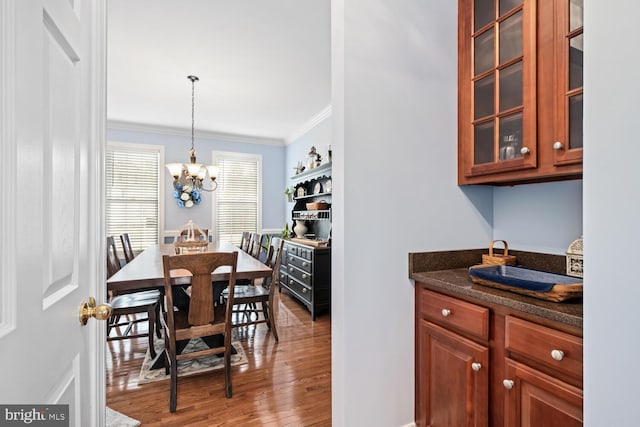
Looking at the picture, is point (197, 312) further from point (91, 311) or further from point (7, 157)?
point (7, 157)

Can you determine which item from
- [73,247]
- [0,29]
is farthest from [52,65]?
[73,247]

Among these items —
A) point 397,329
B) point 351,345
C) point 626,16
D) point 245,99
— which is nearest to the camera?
point 626,16

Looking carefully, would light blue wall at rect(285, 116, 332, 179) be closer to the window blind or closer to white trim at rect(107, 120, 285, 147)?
white trim at rect(107, 120, 285, 147)

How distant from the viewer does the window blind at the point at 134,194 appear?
514cm

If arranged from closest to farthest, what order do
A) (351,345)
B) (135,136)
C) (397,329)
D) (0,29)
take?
(0,29)
(351,345)
(397,329)
(135,136)

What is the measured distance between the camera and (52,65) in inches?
27.3

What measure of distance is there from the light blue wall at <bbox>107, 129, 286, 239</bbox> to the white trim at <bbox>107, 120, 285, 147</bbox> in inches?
1.7

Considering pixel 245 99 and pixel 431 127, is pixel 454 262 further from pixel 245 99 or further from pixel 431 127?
pixel 245 99

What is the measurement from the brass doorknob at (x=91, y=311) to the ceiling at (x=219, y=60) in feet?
7.74

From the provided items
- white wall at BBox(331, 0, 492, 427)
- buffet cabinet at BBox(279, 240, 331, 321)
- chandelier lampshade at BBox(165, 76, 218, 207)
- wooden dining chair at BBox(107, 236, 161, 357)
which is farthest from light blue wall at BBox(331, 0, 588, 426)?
chandelier lampshade at BBox(165, 76, 218, 207)

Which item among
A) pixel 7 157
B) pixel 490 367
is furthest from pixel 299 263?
pixel 7 157

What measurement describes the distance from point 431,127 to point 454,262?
0.79m

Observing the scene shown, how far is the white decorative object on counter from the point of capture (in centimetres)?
132

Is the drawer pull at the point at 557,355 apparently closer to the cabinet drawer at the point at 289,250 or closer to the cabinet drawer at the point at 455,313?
the cabinet drawer at the point at 455,313
